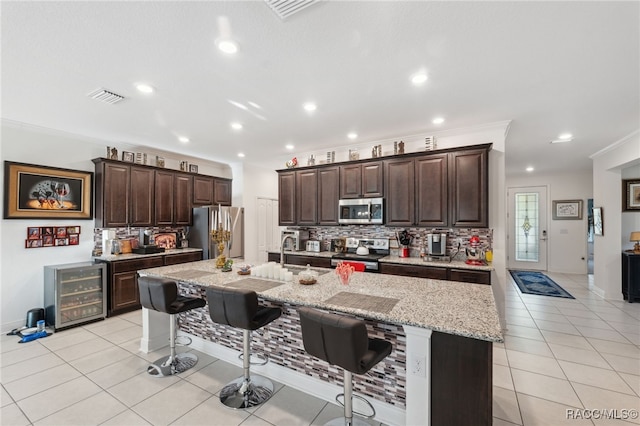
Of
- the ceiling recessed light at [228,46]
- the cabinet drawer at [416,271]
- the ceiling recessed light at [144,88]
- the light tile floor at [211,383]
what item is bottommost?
the light tile floor at [211,383]

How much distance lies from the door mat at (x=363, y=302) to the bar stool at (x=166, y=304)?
4.78 feet

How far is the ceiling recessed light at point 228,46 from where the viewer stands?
2045mm

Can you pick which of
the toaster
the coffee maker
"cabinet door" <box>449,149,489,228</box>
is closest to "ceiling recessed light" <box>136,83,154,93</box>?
the toaster

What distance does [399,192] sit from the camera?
168 inches

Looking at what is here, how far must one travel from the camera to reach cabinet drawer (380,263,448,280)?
3706mm

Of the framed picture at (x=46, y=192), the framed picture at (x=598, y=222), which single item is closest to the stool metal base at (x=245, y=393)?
the framed picture at (x=46, y=192)

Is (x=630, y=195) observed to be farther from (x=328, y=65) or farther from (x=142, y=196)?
(x=142, y=196)

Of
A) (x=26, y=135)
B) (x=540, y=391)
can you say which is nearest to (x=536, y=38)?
(x=540, y=391)

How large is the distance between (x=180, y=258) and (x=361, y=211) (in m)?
3.41

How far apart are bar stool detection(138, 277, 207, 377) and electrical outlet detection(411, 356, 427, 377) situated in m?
2.00

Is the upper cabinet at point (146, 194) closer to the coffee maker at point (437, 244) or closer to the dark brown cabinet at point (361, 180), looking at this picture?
the dark brown cabinet at point (361, 180)

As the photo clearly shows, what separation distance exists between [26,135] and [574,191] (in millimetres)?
11379

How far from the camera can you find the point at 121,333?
3.70m

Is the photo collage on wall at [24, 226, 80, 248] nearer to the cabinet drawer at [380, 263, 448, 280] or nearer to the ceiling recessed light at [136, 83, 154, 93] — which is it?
the ceiling recessed light at [136, 83, 154, 93]
